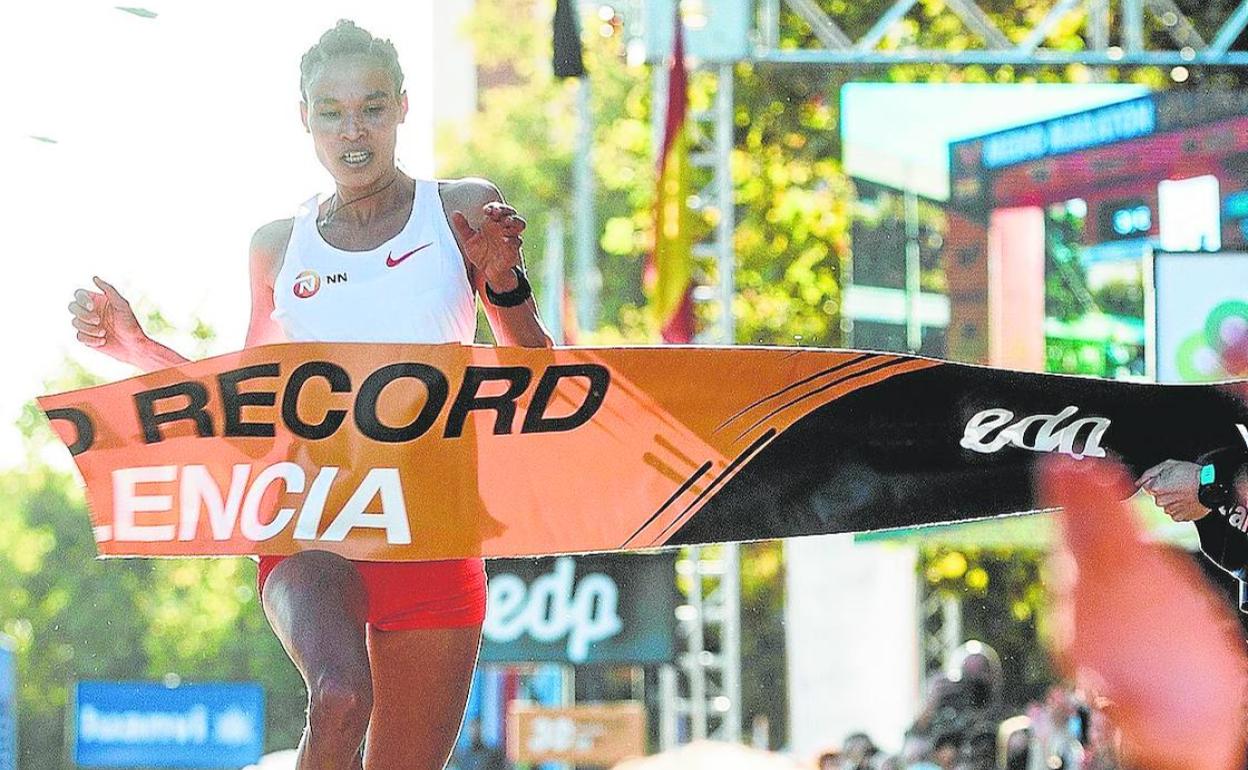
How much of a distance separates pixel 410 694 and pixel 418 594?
18 centimetres

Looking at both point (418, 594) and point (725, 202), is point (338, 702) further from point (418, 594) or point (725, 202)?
point (725, 202)

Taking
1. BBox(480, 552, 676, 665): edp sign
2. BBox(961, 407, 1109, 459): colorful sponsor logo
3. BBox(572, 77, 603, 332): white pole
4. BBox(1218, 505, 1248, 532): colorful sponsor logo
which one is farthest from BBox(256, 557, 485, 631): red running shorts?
BBox(572, 77, 603, 332): white pole

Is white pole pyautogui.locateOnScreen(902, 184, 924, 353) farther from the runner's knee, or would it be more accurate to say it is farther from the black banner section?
the runner's knee

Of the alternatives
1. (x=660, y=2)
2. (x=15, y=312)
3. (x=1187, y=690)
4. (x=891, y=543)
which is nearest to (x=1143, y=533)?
(x=1187, y=690)

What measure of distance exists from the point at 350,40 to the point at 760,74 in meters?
14.2

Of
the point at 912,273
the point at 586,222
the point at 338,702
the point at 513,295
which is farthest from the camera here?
the point at 586,222

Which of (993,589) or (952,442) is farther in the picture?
(993,589)

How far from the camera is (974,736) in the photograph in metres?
8.23

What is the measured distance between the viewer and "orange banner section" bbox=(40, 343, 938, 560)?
403 centimetres

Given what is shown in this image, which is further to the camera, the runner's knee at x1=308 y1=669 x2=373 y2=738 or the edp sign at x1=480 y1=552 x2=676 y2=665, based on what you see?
the edp sign at x1=480 y1=552 x2=676 y2=665

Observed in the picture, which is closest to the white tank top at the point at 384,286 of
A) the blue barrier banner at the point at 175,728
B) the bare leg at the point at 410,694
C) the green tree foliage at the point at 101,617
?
the bare leg at the point at 410,694

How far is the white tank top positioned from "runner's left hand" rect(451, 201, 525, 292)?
0.22 ft

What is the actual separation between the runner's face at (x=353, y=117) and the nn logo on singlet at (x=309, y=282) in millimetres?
182

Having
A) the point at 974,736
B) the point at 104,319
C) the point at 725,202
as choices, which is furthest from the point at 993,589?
the point at 104,319
